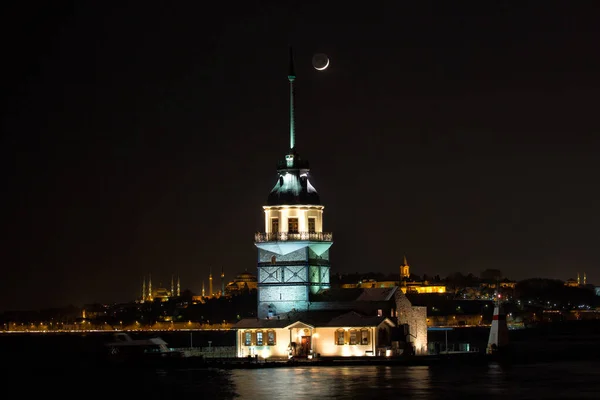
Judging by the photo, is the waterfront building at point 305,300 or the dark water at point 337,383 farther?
the waterfront building at point 305,300

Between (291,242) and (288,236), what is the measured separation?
0.47 metres

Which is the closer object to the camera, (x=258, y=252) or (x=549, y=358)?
(x=258, y=252)

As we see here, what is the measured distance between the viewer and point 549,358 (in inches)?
3949

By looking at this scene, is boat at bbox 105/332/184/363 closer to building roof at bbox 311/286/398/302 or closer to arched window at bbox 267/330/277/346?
arched window at bbox 267/330/277/346

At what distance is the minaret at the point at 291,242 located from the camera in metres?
83.4

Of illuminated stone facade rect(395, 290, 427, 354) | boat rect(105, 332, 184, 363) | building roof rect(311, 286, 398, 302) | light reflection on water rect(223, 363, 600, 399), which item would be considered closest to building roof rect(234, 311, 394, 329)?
building roof rect(311, 286, 398, 302)

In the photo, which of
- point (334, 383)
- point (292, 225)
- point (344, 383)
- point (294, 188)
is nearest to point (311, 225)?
point (292, 225)

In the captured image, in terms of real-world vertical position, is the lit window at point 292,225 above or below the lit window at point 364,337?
above

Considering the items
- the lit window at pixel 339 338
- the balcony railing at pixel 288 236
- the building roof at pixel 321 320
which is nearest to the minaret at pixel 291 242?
the balcony railing at pixel 288 236

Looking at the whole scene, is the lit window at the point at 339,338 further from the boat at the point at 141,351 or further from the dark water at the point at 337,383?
the boat at the point at 141,351

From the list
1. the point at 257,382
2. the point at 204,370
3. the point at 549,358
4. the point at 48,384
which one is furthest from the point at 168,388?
the point at 549,358

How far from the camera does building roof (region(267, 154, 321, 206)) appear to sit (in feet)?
276

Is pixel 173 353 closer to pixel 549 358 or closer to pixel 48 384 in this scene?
pixel 48 384

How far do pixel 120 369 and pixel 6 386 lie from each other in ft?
25.5
